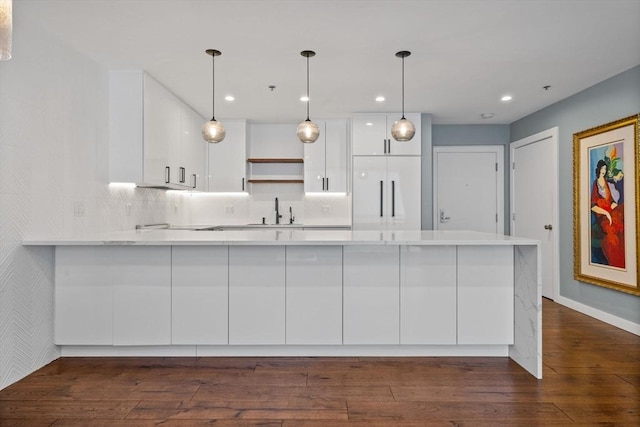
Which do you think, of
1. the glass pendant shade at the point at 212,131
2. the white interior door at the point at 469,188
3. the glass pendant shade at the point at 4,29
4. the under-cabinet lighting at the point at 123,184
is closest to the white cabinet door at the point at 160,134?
the under-cabinet lighting at the point at 123,184

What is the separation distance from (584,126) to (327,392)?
3.93 m

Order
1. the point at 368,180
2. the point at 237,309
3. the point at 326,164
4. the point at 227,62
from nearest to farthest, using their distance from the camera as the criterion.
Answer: the point at 237,309
the point at 227,62
the point at 368,180
the point at 326,164

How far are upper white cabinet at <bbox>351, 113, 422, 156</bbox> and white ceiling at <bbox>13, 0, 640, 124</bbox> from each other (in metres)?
0.65

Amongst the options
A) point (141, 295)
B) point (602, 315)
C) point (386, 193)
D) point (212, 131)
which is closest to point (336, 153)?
point (386, 193)

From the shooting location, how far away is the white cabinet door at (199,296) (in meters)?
2.80

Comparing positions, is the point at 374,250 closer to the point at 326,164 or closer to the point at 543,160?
the point at 326,164

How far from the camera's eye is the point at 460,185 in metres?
6.04

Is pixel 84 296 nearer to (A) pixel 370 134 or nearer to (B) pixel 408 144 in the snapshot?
(A) pixel 370 134

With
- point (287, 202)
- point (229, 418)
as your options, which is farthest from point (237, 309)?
point (287, 202)

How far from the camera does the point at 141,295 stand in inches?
110

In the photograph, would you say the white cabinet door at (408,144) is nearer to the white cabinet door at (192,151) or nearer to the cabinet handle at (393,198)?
→ the cabinet handle at (393,198)

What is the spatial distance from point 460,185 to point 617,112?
2396 mm

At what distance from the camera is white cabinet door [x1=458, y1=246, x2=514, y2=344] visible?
281cm

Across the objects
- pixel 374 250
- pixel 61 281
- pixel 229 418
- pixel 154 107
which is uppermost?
pixel 154 107
